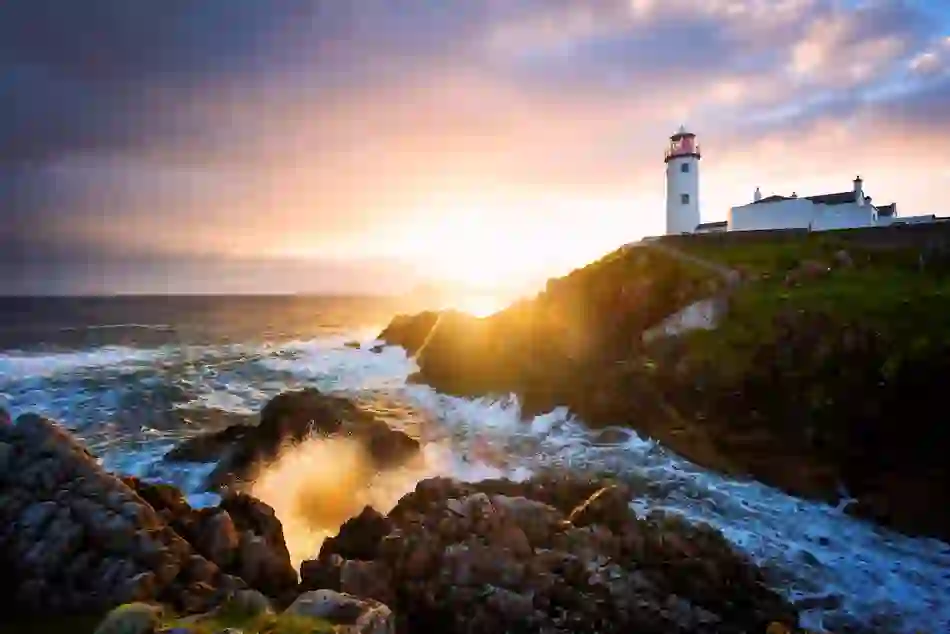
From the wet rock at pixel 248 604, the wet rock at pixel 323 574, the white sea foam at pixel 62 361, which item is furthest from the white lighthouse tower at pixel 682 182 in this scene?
the white sea foam at pixel 62 361

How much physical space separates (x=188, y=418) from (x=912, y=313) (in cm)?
3148

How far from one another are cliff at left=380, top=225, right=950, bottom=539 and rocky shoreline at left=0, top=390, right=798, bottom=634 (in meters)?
8.02

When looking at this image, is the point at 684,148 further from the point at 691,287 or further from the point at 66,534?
the point at 66,534

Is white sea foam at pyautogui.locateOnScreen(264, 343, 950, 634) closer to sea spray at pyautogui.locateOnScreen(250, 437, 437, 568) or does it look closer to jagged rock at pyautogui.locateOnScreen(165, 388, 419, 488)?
jagged rock at pyautogui.locateOnScreen(165, 388, 419, 488)

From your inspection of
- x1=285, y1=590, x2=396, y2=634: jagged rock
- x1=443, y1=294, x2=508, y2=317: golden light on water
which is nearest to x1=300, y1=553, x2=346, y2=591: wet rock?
x1=285, y1=590, x2=396, y2=634: jagged rock

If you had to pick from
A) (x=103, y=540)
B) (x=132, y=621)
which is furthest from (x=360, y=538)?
(x=132, y=621)

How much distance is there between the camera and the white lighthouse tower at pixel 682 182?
42906mm

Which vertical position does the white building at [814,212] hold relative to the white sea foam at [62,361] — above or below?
above

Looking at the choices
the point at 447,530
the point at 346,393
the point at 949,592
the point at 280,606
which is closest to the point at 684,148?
the point at 346,393

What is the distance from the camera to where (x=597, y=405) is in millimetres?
26328

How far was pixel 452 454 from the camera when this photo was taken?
2395 cm

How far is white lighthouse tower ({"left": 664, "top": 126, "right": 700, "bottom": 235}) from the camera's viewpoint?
1689 inches

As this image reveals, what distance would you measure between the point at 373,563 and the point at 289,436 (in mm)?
12054

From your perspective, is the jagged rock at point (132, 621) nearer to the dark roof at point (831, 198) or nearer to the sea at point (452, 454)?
the sea at point (452, 454)
